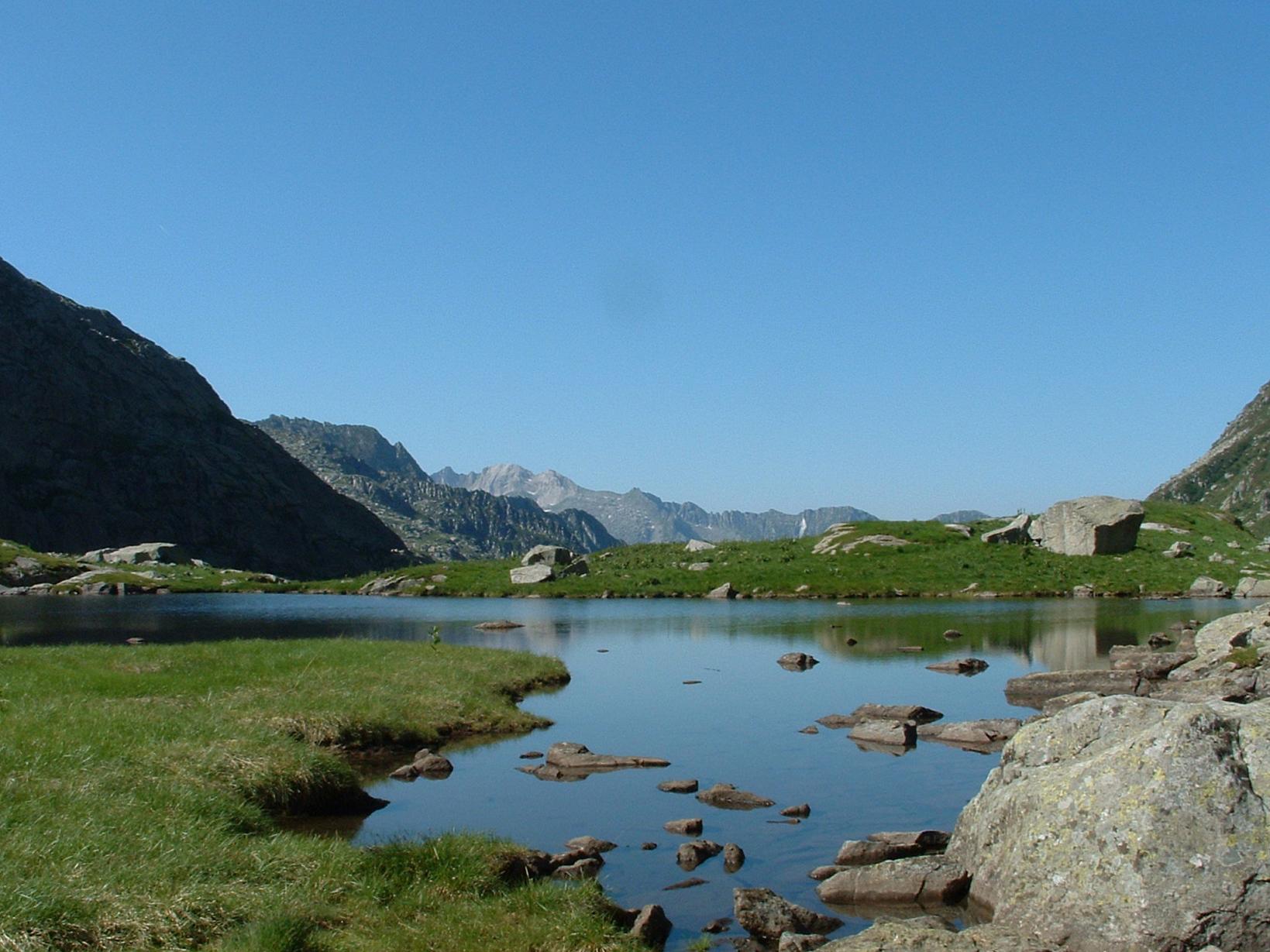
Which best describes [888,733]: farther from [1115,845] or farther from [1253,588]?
[1253,588]

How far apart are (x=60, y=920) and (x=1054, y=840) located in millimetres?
13400

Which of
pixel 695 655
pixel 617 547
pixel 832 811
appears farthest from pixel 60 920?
pixel 617 547

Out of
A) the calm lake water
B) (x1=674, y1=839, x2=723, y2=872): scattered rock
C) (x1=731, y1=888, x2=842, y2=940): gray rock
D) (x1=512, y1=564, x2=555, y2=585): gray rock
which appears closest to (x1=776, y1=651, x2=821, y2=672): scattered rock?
the calm lake water

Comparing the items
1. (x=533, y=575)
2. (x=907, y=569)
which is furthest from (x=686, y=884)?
(x=533, y=575)

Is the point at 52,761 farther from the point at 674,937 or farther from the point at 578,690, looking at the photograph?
the point at 578,690

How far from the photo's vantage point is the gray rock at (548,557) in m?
118

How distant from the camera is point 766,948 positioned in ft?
50.1

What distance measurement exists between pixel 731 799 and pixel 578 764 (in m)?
5.45

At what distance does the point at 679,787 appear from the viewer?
2547 centimetres

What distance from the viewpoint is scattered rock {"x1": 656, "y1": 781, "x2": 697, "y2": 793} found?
25347 mm

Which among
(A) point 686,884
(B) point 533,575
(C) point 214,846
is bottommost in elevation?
(A) point 686,884

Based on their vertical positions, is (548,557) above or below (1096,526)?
below

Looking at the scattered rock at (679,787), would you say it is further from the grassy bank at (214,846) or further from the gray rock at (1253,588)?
the gray rock at (1253,588)

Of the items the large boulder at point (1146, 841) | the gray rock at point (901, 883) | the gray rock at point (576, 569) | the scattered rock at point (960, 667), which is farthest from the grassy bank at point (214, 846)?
the gray rock at point (576, 569)
